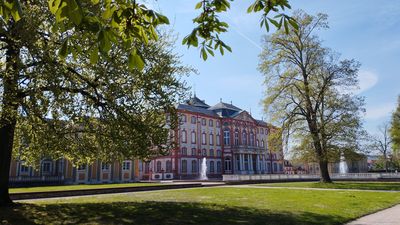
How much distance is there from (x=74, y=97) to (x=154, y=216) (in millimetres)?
5739

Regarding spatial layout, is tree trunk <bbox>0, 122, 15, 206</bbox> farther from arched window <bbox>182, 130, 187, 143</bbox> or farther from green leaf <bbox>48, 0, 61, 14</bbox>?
arched window <bbox>182, 130, 187, 143</bbox>

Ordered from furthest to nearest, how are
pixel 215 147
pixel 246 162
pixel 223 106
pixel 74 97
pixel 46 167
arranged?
pixel 223 106 → pixel 246 162 → pixel 215 147 → pixel 46 167 → pixel 74 97

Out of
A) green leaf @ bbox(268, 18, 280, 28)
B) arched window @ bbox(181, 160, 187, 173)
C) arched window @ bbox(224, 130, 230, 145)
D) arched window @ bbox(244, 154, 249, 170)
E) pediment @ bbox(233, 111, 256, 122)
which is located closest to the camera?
green leaf @ bbox(268, 18, 280, 28)

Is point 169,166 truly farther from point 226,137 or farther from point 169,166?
point 226,137

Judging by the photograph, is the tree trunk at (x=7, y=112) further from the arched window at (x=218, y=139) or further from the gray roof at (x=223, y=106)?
the gray roof at (x=223, y=106)

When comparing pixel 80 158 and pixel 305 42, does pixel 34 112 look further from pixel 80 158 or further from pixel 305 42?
pixel 305 42

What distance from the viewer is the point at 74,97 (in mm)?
13984

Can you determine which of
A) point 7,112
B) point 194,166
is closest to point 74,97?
point 7,112

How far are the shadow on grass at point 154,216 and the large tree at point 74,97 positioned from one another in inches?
105

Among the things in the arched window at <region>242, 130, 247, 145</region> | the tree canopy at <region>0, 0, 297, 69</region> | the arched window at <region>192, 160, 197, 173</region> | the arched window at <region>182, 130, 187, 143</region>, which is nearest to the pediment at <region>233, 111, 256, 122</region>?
Result: the arched window at <region>242, 130, 247, 145</region>

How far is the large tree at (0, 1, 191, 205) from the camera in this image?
38.8 ft

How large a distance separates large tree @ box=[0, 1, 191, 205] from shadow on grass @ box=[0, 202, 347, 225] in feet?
8.77

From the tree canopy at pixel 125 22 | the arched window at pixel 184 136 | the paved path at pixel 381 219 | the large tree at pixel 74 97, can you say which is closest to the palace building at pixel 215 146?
the arched window at pixel 184 136

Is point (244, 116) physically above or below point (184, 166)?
above
